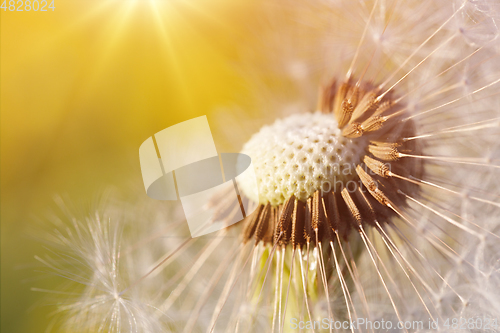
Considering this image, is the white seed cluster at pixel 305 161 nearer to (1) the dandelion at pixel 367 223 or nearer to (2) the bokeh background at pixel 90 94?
(1) the dandelion at pixel 367 223

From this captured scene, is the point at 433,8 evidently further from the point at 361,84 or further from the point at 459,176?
the point at 459,176

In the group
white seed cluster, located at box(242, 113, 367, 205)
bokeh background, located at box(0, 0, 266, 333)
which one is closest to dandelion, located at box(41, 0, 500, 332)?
white seed cluster, located at box(242, 113, 367, 205)

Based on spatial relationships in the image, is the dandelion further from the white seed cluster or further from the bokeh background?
the bokeh background

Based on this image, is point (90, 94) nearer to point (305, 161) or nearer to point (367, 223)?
point (305, 161)

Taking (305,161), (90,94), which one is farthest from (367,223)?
(90,94)

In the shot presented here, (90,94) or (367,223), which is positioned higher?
(90,94)

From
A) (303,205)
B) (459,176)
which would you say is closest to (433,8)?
(459,176)

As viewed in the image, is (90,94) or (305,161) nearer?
(305,161)
